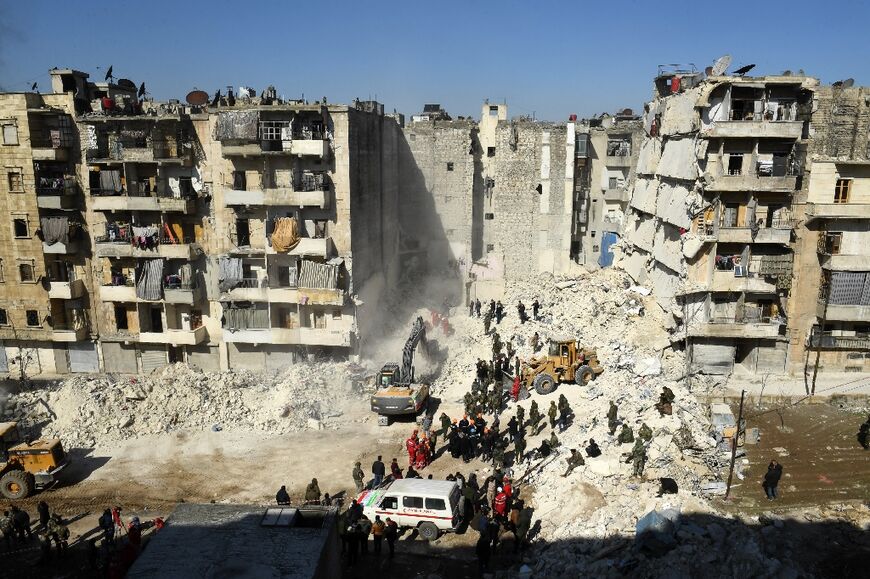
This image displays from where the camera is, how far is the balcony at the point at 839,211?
2892 cm

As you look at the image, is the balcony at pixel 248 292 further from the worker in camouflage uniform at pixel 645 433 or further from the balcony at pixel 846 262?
the balcony at pixel 846 262

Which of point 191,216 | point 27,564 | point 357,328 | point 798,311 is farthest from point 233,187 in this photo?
point 798,311

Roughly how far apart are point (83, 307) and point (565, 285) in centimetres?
3062

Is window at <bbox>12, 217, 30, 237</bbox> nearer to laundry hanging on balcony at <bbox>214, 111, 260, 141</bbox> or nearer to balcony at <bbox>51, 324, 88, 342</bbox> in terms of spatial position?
balcony at <bbox>51, 324, 88, 342</bbox>

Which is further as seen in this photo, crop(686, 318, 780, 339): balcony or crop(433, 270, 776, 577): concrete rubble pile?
crop(686, 318, 780, 339): balcony

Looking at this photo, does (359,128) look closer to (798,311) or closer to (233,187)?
(233,187)

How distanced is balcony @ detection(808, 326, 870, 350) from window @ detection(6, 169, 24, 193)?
42.0 metres

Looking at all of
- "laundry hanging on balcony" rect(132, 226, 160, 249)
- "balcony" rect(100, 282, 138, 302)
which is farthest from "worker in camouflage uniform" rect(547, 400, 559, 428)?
"balcony" rect(100, 282, 138, 302)

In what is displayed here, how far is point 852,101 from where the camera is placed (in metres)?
29.0

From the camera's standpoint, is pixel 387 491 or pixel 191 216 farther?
pixel 191 216

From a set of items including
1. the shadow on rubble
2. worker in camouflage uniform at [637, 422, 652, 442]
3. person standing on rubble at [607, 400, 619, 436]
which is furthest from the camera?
person standing on rubble at [607, 400, 619, 436]

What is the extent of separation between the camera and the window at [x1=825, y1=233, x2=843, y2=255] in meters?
29.9

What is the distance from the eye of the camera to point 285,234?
115ft

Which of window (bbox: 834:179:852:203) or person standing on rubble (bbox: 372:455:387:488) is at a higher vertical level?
window (bbox: 834:179:852:203)
